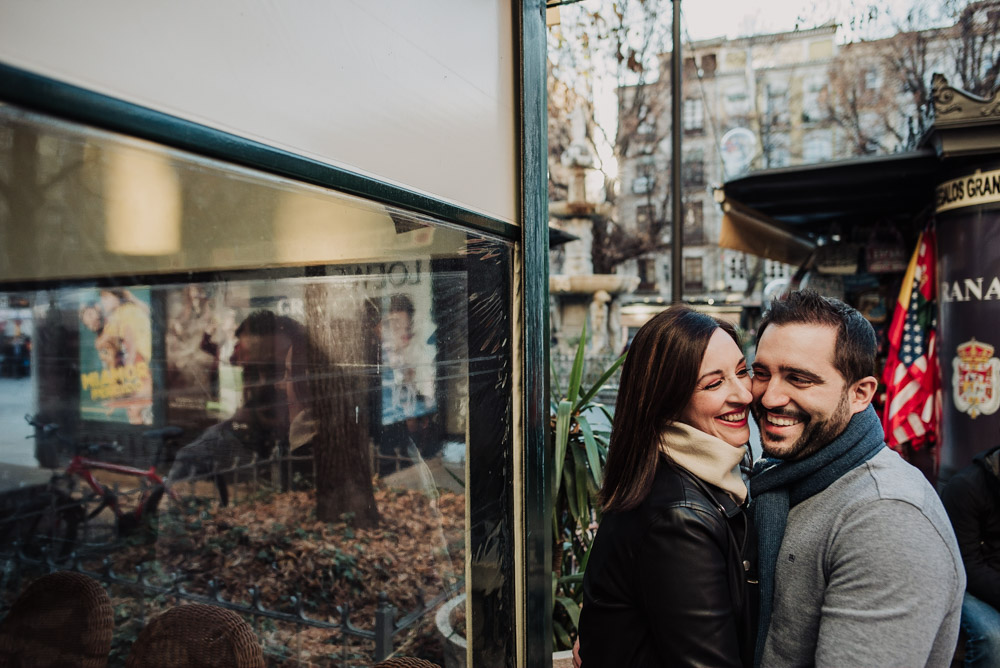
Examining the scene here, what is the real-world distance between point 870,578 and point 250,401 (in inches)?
61.1

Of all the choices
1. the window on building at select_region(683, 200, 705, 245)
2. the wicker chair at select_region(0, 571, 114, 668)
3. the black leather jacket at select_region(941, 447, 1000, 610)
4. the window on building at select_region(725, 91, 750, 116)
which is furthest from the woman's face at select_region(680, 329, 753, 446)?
the window on building at select_region(683, 200, 705, 245)

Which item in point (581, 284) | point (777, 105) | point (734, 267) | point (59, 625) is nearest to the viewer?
point (59, 625)

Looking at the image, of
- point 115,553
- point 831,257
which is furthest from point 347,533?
point 831,257

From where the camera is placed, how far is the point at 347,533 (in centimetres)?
240

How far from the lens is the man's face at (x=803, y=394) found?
172 centimetres

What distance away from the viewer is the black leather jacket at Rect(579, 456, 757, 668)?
146cm

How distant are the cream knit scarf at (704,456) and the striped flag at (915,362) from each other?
4.85 metres

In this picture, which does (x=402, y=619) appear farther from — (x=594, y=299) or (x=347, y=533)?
(x=594, y=299)

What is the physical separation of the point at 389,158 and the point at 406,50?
387mm

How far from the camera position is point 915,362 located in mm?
5699

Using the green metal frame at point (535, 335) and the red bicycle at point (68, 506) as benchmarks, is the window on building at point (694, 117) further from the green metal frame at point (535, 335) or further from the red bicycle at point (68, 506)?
the red bicycle at point (68, 506)

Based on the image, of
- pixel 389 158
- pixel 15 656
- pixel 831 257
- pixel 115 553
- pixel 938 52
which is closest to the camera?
pixel 15 656

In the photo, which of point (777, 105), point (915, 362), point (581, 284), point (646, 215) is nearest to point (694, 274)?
point (777, 105)

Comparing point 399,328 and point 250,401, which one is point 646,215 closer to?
point 399,328
